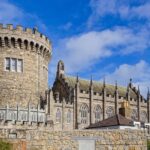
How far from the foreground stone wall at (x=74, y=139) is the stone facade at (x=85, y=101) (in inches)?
1494

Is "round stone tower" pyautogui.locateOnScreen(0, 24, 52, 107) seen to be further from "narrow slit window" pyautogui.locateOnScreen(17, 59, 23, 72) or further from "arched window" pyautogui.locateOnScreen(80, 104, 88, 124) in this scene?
"arched window" pyautogui.locateOnScreen(80, 104, 88, 124)

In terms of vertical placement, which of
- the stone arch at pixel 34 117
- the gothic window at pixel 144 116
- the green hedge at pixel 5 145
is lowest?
the green hedge at pixel 5 145

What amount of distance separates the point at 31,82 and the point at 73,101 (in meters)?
21.7

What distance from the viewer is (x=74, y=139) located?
64.2ft

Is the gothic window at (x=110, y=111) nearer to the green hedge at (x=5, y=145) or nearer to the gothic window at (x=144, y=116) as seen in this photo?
the gothic window at (x=144, y=116)

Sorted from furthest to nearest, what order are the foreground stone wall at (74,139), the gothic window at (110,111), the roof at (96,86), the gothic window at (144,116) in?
the gothic window at (144,116), the gothic window at (110,111), the roof at (96,86), the foreground stone wall at (74,139)

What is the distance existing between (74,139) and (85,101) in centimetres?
4892

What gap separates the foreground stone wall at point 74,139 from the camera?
19.4 m

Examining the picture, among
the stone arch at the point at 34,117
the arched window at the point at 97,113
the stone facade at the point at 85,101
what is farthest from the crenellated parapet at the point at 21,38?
the arched window at the point at 97,113

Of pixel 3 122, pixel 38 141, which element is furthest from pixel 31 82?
pixel 38 141

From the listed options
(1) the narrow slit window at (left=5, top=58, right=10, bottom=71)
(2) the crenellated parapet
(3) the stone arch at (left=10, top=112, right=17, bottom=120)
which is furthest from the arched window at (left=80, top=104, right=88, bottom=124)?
(3) the stone arch at (left=10, top=112, right=17, bottom=120)

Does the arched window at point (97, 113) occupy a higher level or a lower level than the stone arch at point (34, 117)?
higher

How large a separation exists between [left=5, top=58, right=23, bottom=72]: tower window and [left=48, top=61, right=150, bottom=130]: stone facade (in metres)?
Result: 14.3

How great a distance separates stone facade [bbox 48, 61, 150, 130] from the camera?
207 feet
